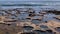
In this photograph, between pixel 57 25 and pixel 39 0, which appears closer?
pixel 57 25

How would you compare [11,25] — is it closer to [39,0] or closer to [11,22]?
[11,22]

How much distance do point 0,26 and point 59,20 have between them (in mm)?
471

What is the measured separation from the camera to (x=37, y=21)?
4.04ft

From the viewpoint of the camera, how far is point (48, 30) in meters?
1.04

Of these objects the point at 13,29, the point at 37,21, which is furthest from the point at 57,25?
the point at 13,29

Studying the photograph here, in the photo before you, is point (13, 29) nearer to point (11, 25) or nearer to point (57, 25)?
point (11, 25)

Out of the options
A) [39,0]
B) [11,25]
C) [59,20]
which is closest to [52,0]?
[39,0]

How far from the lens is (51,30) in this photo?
1037 mm

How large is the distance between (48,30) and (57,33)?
73mm

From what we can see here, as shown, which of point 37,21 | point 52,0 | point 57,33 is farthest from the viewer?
point 52,0

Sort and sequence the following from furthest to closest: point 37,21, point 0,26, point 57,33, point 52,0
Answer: point 52,0
point 37,21
point 0,26
point 57,33

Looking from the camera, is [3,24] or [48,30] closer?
[48,30]

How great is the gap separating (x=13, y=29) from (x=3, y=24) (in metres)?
0.13

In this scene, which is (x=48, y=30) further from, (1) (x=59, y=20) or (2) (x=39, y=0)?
(2) (x=39, y=0)
